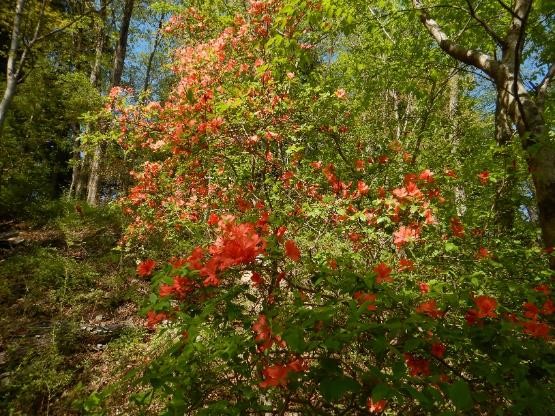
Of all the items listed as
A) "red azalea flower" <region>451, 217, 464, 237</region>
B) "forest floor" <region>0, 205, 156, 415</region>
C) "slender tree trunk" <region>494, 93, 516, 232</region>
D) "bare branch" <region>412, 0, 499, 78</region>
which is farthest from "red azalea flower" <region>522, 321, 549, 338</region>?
"bare branch" <region>412, 0, 499, 78</region>

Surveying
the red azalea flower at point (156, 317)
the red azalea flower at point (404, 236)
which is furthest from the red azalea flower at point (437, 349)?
the red azalea flower at point (404, 236)

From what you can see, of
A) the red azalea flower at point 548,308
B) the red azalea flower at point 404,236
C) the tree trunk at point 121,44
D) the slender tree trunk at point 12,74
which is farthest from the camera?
the tree trunk at point 121,44

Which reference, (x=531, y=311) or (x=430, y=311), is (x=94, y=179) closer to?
(x=430, y=311)

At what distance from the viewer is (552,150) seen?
319 centimetres

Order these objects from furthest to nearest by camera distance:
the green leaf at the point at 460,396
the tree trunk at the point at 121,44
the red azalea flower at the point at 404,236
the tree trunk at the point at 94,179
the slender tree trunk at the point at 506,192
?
the tree trunk at the point at 121,44, the tree trunk at the point at 94,179, the slender tree trunk at the point at 506,192, the red azalea flower at the point at 404,236, the green leaf at the point at 460,396

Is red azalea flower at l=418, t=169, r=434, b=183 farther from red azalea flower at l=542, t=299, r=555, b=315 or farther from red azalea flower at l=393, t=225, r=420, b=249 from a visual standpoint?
red azalea flower at l=542, t=299, r=555, b=315

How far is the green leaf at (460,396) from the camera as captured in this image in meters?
1.19

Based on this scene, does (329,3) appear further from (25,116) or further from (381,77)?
(25,116)

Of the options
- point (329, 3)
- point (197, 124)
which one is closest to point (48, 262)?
point (197, 124)

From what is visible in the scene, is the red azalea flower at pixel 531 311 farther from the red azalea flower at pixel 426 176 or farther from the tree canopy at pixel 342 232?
the red azalea flower at pixel 426 176

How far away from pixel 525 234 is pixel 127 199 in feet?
21.5

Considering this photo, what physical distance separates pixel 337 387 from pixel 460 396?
38cm

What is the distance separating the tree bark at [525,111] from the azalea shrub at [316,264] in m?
0.33

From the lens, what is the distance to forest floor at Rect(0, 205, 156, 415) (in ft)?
14.1
